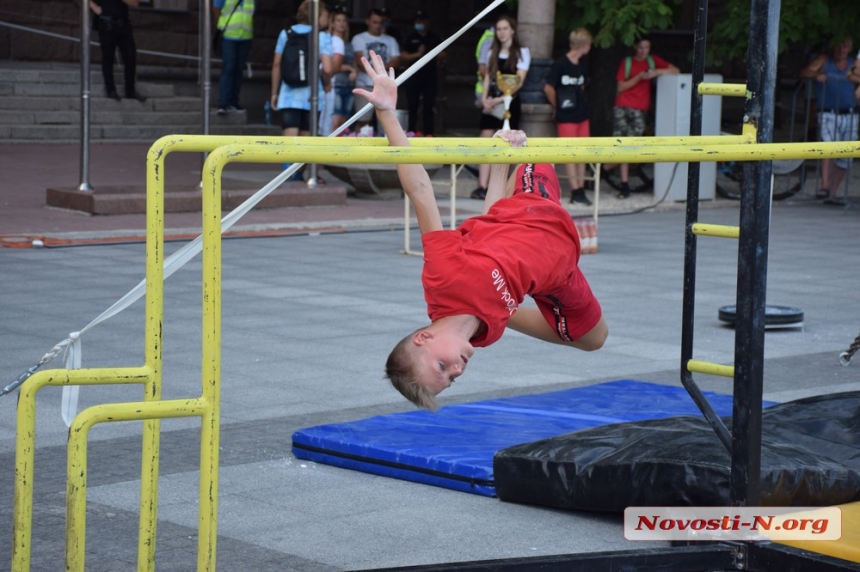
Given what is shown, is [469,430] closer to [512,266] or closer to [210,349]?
[512,266]

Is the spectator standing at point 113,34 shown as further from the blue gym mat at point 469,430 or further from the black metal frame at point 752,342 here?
the black metal frame at point 752,342

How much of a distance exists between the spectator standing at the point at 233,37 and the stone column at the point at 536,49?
4.05m

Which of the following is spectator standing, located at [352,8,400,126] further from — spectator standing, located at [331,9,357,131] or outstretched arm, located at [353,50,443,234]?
outstretched arm, located at [353,50,443,234]

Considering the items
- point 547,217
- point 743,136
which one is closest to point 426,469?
point 547,217

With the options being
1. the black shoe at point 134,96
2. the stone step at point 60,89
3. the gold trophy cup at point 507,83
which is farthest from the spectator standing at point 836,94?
the stone step at point 60,89

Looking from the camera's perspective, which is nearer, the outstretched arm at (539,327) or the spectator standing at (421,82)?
the outstretched arm at (539,327)

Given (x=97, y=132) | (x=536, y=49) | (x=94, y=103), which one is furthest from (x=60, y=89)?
(x=536, y=49)

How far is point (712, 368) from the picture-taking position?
15.9ft

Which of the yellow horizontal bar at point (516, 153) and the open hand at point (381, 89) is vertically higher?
the open hand at point (381, 89)

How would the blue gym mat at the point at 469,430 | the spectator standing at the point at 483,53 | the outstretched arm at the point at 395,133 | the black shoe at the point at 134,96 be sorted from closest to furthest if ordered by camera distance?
the outstretched arm at the point at 395,133
the blue gym mat at the point at 469,430
the spectator standing at the point at 483,53
the black shoe at the point at 134,96

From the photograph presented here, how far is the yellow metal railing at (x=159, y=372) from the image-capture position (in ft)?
Result: 11.3

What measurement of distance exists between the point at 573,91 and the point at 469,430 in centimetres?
1032

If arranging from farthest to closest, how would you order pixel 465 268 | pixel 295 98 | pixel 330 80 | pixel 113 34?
1. pixel 113 34
2. pixel 330 80
3. pixel 295 98
4. pixel 465 268

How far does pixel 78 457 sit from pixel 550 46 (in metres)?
14.1
